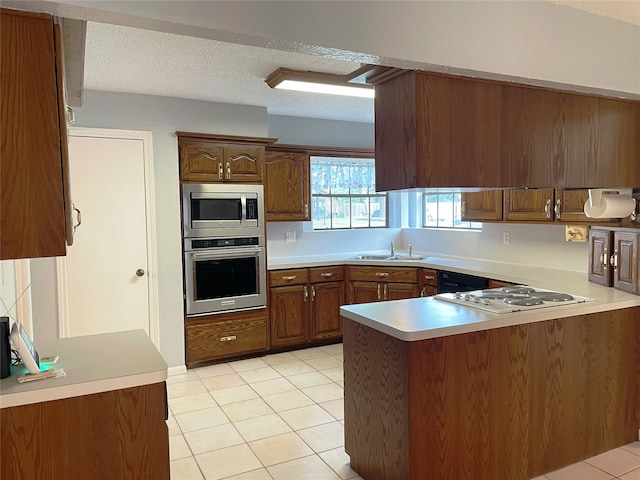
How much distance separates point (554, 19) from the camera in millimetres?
2129

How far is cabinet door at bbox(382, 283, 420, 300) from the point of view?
4.55 m

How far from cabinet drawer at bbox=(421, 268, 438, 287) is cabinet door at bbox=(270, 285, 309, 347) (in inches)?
46.5

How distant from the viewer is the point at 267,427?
9.96ft

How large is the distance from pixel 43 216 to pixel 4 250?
139 millimetres

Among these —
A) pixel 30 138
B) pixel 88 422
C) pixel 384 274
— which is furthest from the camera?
pixel 384 274

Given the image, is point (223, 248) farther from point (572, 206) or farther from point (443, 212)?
point (572, 206)

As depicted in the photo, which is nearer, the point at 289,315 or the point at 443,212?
the point at 289,315

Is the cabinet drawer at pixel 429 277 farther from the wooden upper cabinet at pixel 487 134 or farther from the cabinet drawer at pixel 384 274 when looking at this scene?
the wooden upper cabinet at pixel 487 134

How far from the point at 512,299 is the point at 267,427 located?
1781 mm

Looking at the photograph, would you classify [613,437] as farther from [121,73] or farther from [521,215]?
[121,73]

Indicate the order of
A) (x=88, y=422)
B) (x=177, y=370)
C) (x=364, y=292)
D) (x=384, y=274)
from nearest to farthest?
(x=88, y=422) → (x=177, y=370) → (x=384, y=274) → (x=364, y=292)

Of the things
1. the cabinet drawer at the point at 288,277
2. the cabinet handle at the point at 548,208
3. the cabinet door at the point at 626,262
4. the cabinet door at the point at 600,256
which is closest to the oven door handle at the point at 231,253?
the cabinet drawer at the point at 288,277

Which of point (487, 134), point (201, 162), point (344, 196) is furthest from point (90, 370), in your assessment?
point (344, 196)

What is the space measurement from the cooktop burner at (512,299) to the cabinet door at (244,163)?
2.29 meters
